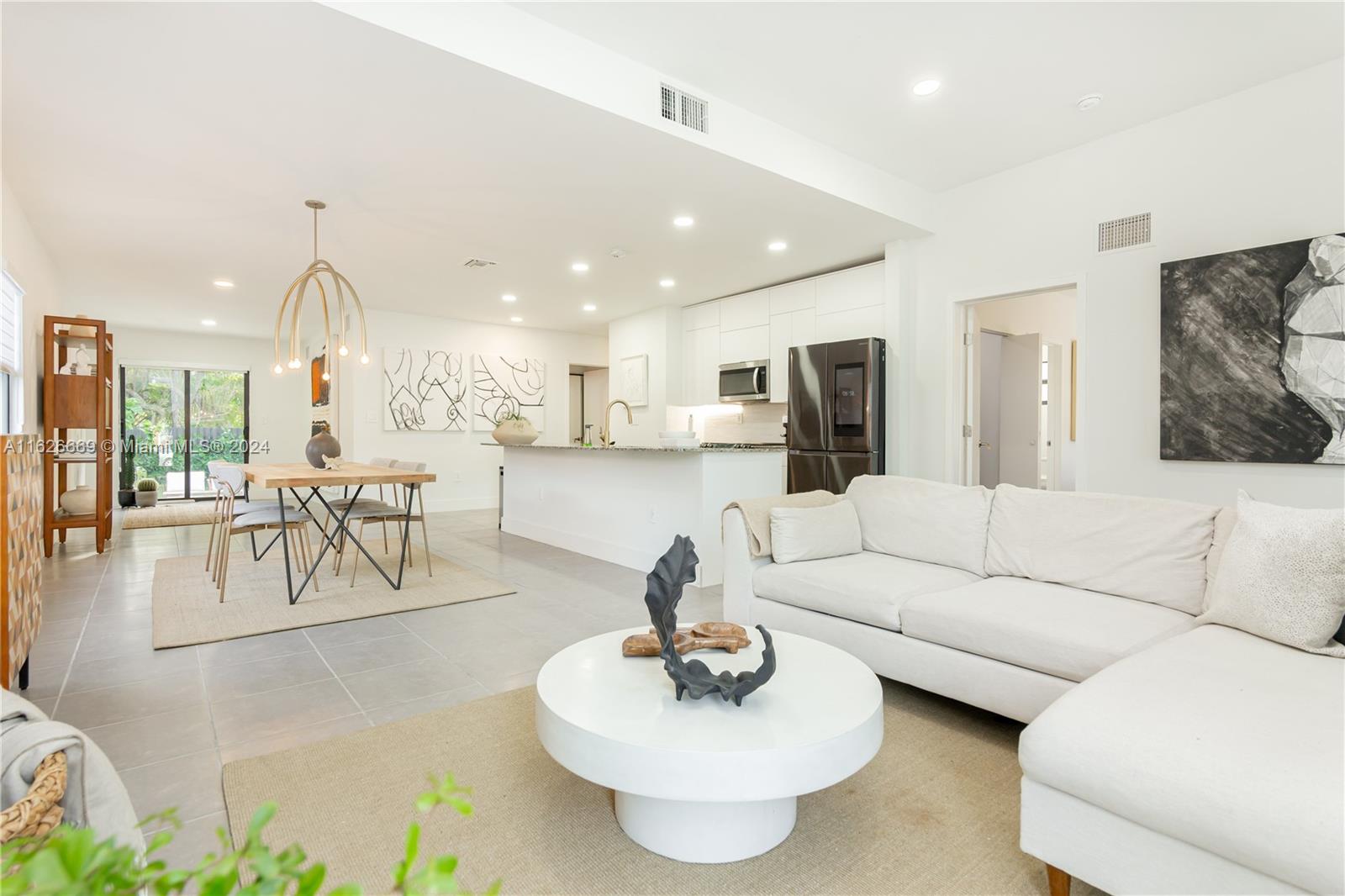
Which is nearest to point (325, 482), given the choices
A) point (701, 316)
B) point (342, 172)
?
point (342, 172)

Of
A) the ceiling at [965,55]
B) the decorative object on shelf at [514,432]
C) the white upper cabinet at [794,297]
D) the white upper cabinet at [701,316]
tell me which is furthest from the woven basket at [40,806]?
the white upper cabinet at [701,316]

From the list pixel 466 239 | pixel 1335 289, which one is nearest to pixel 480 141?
pixel 466 239

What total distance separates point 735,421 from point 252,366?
7.86m

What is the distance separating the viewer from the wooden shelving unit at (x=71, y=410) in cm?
515

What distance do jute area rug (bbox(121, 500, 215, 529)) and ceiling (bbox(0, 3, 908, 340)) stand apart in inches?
96.7

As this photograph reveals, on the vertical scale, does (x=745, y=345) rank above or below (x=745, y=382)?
above

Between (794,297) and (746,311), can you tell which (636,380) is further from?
(794,297)

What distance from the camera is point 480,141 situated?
11.1 ft

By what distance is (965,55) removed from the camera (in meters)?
3.09

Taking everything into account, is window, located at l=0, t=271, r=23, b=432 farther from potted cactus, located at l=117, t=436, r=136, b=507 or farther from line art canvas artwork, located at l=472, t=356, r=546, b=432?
potted cactus, located at l=117, t=436, r=136, b=507

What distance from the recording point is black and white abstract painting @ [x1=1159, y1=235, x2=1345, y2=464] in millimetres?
3094

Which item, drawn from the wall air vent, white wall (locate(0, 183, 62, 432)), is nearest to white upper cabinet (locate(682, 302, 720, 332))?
the wall air vent

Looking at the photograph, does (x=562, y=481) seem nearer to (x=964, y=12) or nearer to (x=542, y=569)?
(x=542, y=569)

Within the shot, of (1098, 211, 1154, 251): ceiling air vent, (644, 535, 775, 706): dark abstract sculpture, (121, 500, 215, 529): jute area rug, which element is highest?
(1098, 211, 1154, 251): ceiling air vent
